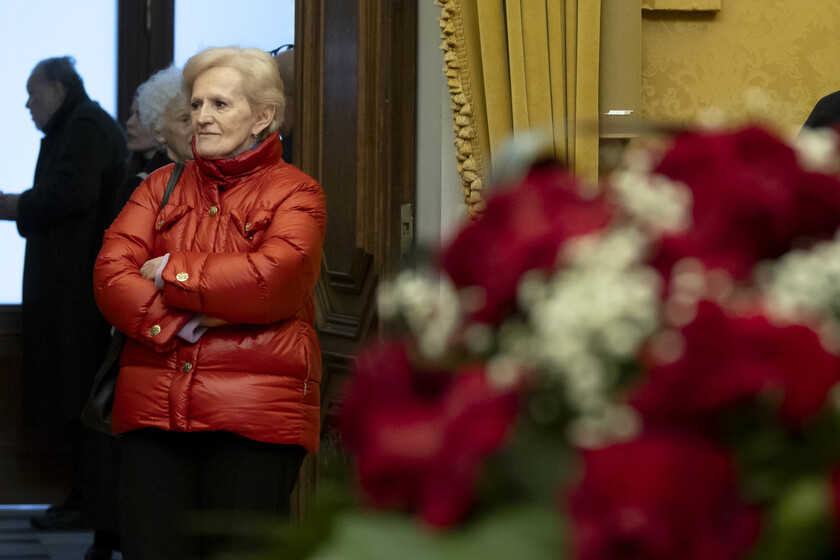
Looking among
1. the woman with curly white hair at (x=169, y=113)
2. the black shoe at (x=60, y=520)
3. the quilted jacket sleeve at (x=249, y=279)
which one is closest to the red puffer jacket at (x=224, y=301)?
the quilted jacket sleeve at (x=249, y=279)

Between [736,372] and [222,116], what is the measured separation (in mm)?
2463

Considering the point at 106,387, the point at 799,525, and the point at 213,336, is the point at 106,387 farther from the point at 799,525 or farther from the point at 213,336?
the point at 799,525

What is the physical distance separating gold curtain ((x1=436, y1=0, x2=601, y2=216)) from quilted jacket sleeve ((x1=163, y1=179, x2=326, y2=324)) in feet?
2.12

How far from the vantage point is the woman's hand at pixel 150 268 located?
2592mm

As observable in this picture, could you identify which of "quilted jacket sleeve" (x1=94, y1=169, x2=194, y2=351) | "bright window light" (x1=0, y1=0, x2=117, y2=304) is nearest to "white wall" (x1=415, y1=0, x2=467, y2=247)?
"quilted jacket sleeve" (x1=94, y1=169, x2=194, y2=351)

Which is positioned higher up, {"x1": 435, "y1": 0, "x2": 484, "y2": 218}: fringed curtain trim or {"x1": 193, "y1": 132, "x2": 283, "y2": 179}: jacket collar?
{"x1": 435, "y1": 0, "x2": 484, "y2": 218}: fringed curtain trim

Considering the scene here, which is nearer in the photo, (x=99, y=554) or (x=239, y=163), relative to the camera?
(x=239, y=163)

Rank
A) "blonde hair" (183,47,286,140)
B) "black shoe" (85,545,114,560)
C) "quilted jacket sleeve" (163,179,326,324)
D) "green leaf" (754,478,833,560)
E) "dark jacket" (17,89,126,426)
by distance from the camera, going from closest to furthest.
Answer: "green leaf" (754,478,833,560) < "quilted jacket sleeve" (163,179,326,324) < "blonde hair" (183,47,286,140) < "black shoe" (85,545,114,560) < "dark jacket" (17,89,126,426)

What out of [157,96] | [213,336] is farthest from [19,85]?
[213,336]

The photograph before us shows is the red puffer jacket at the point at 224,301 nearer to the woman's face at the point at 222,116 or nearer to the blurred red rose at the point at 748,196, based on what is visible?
the woman's face at the point at 222,116

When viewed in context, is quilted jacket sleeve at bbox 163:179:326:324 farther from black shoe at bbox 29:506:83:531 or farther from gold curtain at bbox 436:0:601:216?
black shoe at bbox 29:506:83:531

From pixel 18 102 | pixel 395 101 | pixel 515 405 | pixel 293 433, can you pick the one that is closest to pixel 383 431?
pixel 515 405

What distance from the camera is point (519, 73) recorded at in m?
3.03

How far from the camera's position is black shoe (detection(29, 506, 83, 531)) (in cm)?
502
